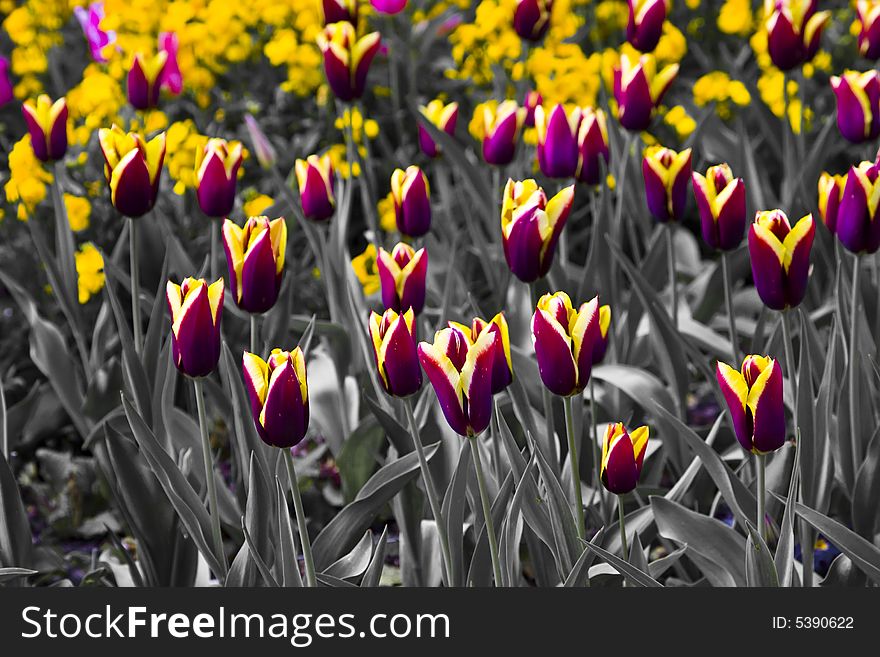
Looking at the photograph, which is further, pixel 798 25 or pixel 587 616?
pixel 798 25

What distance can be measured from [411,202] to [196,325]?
629 mm

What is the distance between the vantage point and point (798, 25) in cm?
238

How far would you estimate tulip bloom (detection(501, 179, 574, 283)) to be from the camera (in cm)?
164

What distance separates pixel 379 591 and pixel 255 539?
0.28m

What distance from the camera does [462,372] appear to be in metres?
1.35

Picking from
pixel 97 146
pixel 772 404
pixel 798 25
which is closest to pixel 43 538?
pixel 97 146

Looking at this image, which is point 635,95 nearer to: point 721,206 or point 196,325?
point 721,206

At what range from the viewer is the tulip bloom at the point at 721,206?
1731mm

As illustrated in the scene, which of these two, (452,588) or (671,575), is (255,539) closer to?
(452,588)

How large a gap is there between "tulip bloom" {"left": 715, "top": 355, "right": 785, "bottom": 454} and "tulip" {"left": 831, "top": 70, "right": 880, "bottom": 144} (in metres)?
0.97

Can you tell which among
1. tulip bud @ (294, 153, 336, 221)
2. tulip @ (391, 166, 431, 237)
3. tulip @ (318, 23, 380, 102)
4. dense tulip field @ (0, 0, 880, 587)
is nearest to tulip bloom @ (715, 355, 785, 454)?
dense tulip field @ (0, 0, 880, 587)

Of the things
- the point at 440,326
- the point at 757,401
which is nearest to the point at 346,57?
the point at 440,326

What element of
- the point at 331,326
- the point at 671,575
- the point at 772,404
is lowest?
the point at 671,575

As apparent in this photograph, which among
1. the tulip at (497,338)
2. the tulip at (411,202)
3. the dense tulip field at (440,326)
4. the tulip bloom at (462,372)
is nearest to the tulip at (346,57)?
the dense tulip field at (440,326)
